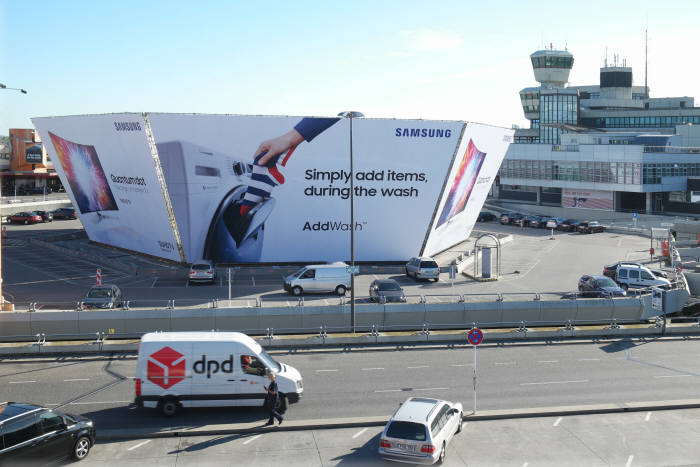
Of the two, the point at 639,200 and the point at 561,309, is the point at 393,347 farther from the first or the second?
the point at 639,200

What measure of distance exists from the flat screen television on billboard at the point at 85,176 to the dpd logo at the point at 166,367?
34450mm

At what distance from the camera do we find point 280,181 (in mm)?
43375

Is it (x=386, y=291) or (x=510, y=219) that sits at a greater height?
(x=510, y=219)

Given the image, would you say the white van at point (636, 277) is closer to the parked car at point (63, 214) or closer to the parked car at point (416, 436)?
the parked car at point (416, 436)

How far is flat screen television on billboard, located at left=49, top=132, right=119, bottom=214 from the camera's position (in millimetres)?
50500

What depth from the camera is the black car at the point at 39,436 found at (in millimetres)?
14734

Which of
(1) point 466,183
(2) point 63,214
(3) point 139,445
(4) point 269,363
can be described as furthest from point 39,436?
(2) point 63,214

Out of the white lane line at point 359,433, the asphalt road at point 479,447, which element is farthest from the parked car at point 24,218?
the white lane line at point 359,433

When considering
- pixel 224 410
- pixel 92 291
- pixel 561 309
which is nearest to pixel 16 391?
pixel 224 410

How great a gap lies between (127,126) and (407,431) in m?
33.6

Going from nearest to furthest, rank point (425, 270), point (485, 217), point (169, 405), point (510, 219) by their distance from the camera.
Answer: point (169, 405) < point (425, 270) < point (510, 219) < point (485, 217)

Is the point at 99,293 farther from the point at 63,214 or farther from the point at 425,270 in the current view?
the point at 63,214

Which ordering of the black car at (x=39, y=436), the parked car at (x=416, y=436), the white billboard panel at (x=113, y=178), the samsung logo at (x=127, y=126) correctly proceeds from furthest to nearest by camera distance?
1. the white billboard panel at (x=113, y=178)
2. the samsung logo at (x=127, y=126)
3. the parked car at (x=416, y=436)
4. the black car at (x=39, y=436)

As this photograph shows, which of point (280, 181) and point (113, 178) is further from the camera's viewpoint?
point (113, 178)
